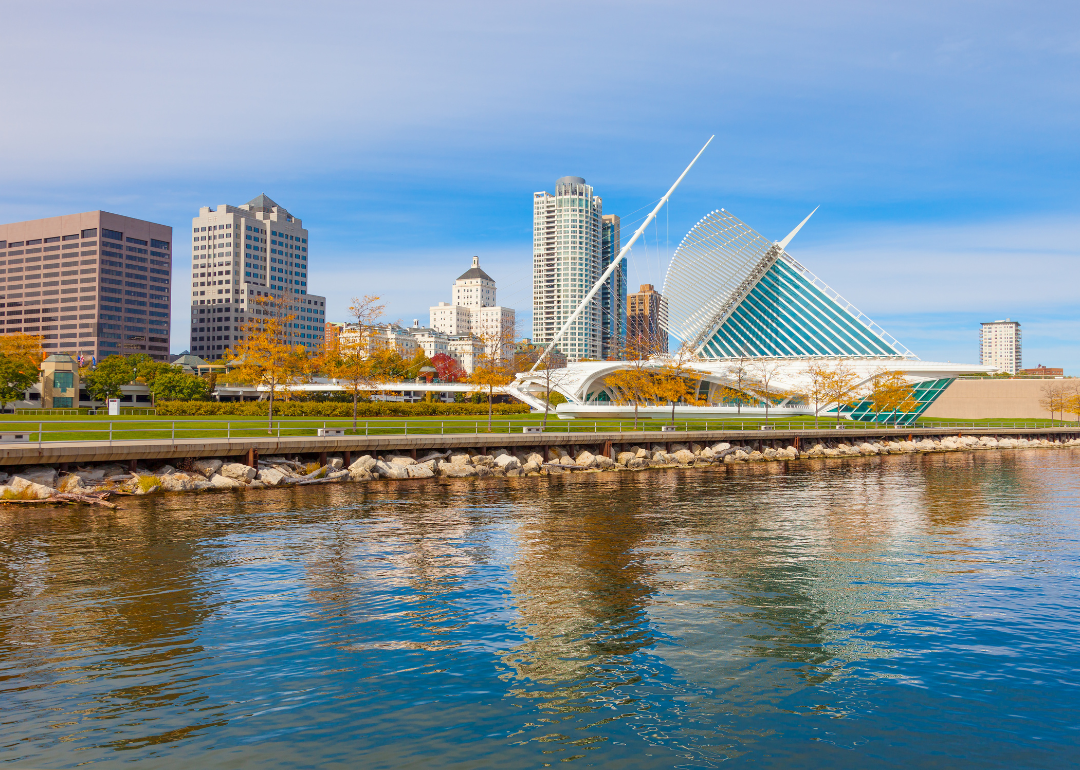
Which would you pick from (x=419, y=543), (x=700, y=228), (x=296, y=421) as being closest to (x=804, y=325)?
(x=700, y=228)

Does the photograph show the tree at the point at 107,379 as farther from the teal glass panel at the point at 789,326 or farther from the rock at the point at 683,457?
the rock at the point at 683,457

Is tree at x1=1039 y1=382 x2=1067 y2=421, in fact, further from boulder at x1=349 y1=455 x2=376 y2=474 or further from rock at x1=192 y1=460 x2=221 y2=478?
rock at x1=192 y1=460 x2=221 y2=478

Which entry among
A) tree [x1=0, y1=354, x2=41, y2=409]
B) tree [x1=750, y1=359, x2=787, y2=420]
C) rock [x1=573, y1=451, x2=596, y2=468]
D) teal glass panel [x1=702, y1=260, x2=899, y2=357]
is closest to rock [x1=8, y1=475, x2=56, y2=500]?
rock [x1=573, y1=451, x2=596, y2=468]

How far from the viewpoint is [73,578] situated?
14117 mm

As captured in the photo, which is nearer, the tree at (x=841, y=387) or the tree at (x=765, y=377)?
the tree at (x=841, y=387)

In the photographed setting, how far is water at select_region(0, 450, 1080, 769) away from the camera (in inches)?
316

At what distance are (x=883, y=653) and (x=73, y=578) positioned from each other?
1367 cm

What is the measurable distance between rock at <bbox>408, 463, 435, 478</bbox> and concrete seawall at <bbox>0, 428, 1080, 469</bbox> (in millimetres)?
1313

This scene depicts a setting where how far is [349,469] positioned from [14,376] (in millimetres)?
48358

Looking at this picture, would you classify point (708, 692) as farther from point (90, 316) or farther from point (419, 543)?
point (90, 316)

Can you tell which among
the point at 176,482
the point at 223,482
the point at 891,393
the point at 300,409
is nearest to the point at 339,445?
the point at 223,482

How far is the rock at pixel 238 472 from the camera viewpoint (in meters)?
28.8

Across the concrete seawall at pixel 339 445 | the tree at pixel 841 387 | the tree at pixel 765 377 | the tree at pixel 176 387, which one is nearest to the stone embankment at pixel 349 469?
the concrete seawall at pixel 339 445

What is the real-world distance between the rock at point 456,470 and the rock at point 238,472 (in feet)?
27.0
